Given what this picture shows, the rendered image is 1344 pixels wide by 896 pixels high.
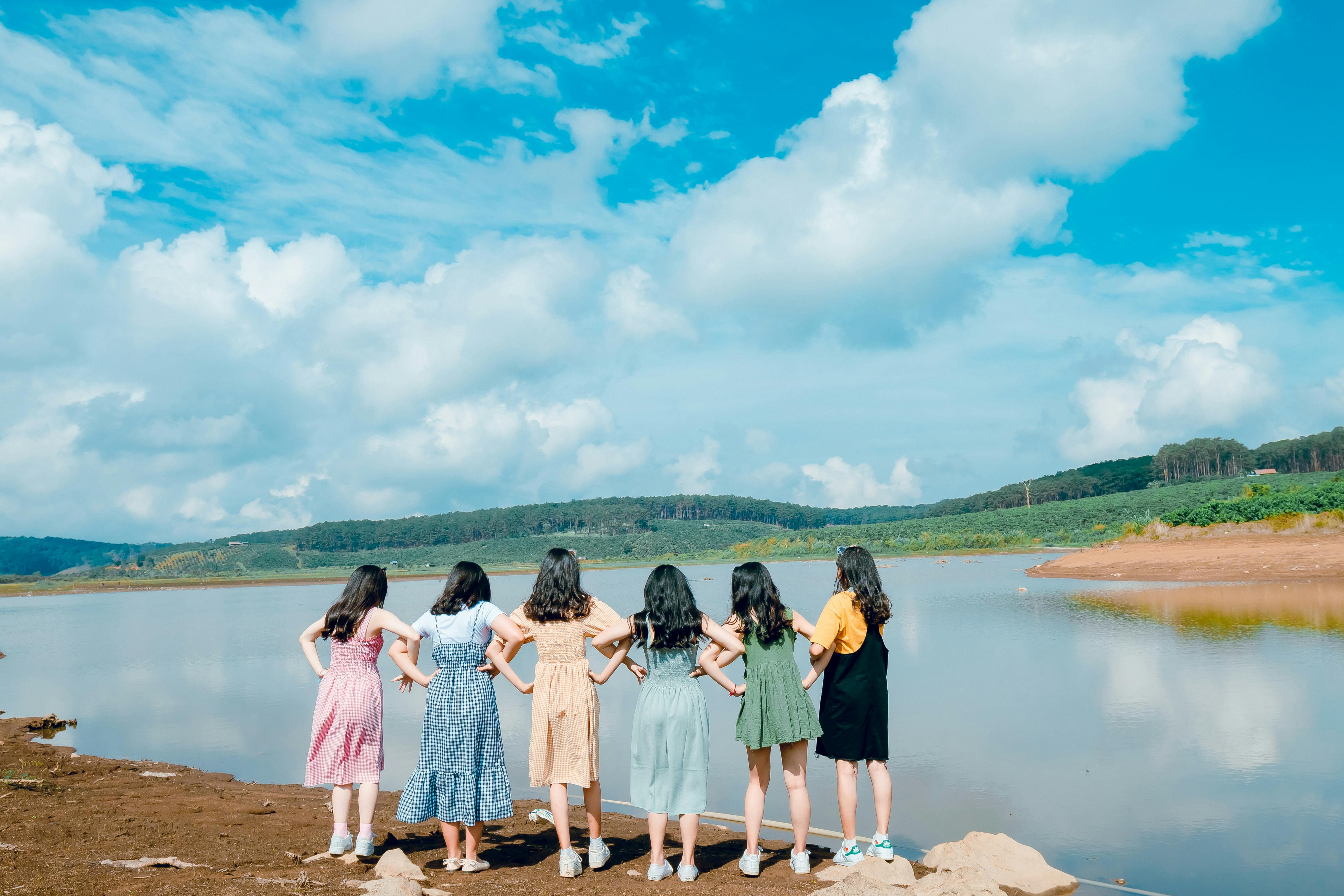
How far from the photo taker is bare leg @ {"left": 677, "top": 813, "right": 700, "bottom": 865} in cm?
491

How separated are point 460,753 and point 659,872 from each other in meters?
1.43

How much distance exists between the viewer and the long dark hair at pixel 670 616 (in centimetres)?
495

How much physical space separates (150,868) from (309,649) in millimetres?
1495

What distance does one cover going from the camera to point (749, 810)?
5148 millimetres

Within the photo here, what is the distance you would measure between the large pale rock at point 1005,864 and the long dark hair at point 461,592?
3.26 metres

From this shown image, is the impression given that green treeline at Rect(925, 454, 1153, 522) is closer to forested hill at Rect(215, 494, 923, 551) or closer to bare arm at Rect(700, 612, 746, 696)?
forested hill at Rect(215, 494, 923, 551)

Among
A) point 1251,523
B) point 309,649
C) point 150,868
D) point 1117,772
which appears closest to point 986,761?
point 1117,772

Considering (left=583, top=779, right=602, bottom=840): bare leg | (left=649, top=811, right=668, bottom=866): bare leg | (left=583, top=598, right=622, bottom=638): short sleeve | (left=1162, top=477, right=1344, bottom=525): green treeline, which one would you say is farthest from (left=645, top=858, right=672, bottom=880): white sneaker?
(left=1162, top=477, right=1344, bottom=525): green treeline

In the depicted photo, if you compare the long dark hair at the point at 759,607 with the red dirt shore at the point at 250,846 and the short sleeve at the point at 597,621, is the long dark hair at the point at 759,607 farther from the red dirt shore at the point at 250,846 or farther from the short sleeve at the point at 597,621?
the red dirt shore at the point at 250,846

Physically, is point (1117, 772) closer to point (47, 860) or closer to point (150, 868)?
point (150, 868)

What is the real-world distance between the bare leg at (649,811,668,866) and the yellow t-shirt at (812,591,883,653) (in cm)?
141

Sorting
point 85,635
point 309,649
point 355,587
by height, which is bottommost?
point 85,635

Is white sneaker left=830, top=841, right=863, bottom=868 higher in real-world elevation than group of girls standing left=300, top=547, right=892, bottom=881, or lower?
lower

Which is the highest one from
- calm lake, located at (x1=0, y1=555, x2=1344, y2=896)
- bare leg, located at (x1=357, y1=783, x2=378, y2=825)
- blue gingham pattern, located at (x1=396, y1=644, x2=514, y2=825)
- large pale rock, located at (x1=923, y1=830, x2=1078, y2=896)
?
blue gingham pattern, located at (x1=396, y1=644, x2=514, y2=825)
